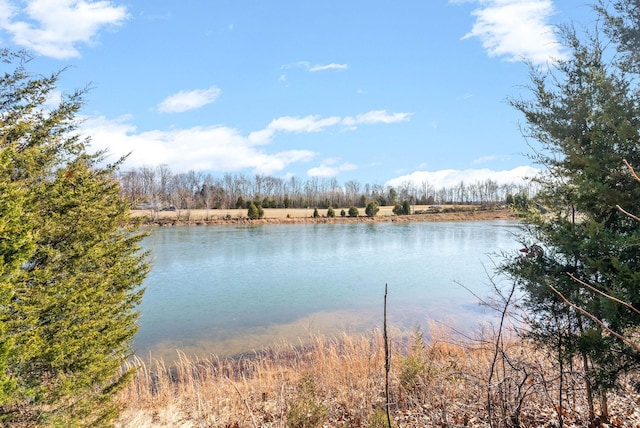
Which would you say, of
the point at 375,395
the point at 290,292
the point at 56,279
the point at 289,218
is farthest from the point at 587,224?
the point at 289,218

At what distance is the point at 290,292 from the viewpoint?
1416 centimetres

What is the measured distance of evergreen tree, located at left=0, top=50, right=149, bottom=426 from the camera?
3957mm

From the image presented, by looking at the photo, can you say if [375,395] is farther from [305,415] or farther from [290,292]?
[290,292]

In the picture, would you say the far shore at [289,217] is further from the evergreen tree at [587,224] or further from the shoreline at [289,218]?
the evergreen tree at [587,224]

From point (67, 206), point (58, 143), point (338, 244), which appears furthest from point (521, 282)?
point (338, 244)

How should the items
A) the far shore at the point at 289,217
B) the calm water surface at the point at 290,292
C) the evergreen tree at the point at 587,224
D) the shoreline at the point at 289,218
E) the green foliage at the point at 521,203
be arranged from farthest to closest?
the far shore at the point at 289,217 < the shoreline at the point at 289,218 < the calm water surface at the point at 290,292 < the green foliage at the point at 521,203 < the evergreen tree at the point at 587,224

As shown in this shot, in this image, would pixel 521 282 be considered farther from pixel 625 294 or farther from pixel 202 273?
pixel 202 273

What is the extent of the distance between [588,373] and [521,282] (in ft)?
3.35

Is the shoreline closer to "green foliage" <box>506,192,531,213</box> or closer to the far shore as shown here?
the far shore

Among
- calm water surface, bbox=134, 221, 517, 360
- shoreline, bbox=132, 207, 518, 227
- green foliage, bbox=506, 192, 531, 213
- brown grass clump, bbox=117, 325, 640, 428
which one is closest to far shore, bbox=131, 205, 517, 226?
shoreline, bbox=132, 207, 518, 227

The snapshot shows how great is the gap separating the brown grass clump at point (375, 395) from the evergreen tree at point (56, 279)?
115 centimetres

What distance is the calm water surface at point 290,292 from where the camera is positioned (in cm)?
994

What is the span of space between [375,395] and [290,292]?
29.2 ft

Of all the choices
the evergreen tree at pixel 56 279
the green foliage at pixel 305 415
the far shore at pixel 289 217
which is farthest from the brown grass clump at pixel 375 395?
the far shore at pixel 289 217
